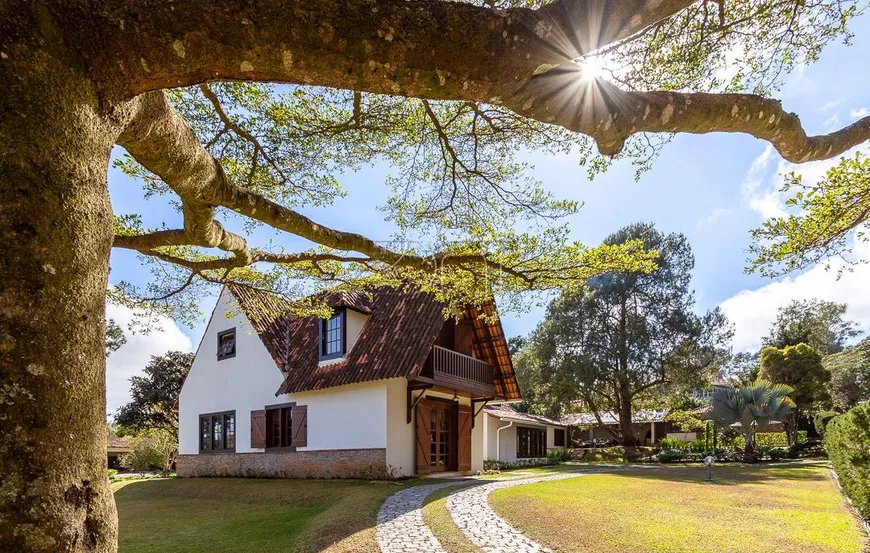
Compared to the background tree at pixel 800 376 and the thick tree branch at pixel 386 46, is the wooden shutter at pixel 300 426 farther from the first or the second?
the background tree at pixel 800 376

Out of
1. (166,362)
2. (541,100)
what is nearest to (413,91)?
(541,100)

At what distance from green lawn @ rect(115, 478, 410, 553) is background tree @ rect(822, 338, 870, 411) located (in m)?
36.7

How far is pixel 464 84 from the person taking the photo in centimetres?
223

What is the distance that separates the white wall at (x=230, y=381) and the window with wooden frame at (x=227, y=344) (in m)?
0.17

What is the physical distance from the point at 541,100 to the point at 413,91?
61 cm

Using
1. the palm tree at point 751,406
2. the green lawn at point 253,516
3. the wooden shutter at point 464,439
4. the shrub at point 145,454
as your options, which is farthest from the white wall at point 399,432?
the shrub at point 145,454

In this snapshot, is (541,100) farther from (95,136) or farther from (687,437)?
(687,437)

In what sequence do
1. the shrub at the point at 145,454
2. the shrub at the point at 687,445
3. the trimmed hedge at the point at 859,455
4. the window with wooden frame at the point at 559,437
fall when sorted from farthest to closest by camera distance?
the window with wooden frame at the point at 559,437, the shrub at the point at 687,445, the shrub at the point at 145,454, the trimmed hedge at the point at 859,455

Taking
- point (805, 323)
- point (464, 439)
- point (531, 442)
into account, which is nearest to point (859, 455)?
point (464, 439)

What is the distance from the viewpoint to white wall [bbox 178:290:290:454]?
688 inches

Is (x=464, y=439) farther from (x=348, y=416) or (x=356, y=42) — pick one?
(x=356, y=42)

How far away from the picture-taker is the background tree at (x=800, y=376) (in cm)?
2989

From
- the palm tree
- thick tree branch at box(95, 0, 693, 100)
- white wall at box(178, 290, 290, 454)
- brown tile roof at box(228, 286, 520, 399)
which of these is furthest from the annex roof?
thick tree branch at box(95, 0, 693, 100)

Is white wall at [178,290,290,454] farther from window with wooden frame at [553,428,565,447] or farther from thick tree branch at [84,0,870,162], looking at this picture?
window with wooden frame at [553,428,565,447]
